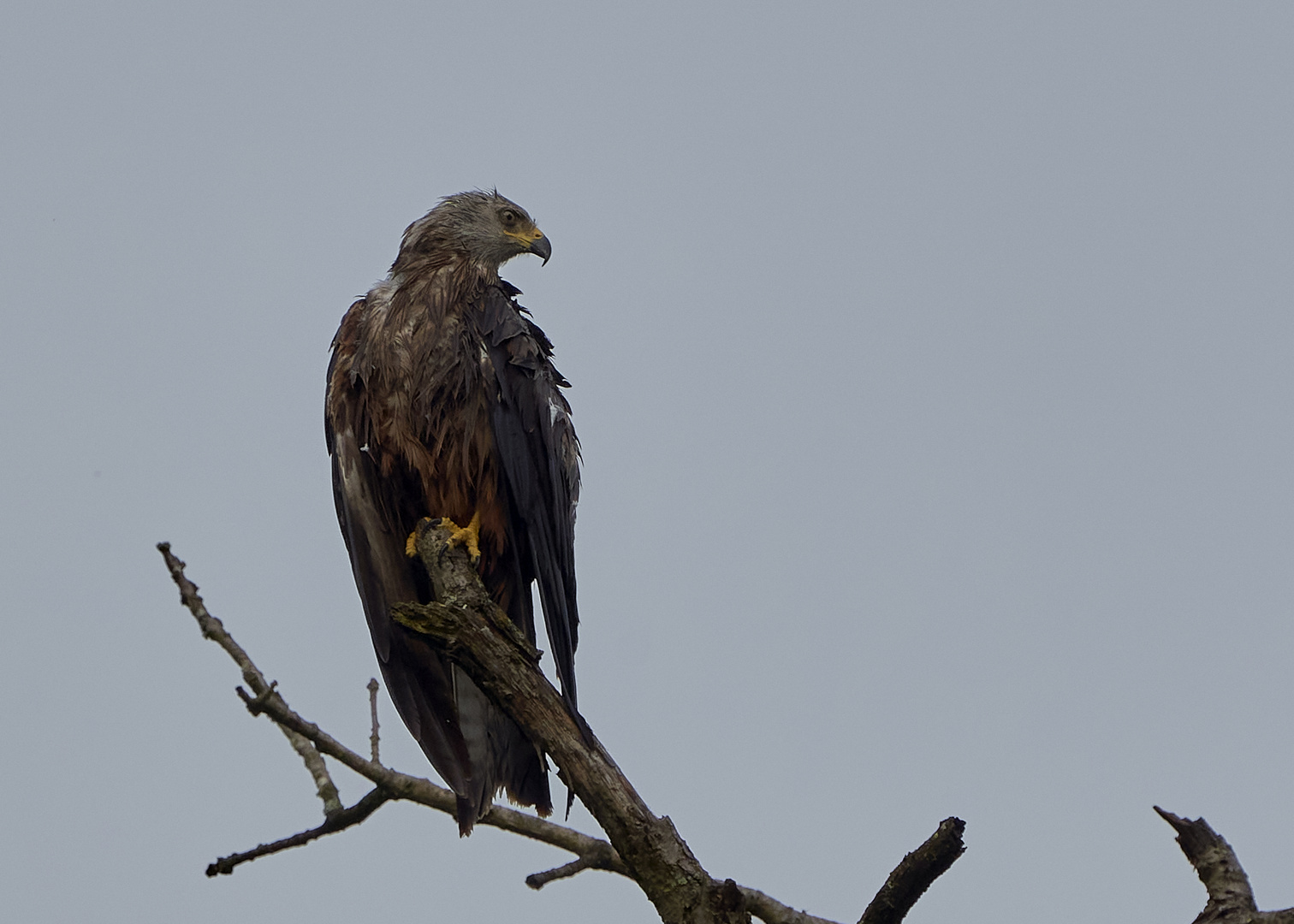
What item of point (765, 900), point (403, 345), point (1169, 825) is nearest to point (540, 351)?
point (403, 345)

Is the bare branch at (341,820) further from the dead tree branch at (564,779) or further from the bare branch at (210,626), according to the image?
the bare branch at (210,626)

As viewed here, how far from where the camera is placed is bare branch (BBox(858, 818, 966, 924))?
324cm

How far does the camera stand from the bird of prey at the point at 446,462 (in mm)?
5684

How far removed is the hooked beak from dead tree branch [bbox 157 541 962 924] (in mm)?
2718

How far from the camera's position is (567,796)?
16.2 feet

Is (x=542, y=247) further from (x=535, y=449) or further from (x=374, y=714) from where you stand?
(x=374, y=714)

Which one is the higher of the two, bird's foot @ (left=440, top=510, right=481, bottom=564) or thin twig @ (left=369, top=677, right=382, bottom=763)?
bird's foot @ (left=440, top=510, right=481, bottom=564)

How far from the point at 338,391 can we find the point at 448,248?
1.09 metres

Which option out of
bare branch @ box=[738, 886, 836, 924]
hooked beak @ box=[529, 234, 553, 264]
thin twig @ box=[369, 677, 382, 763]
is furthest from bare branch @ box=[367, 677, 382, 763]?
hooked beak @ box=[529, 234, 553, 264]

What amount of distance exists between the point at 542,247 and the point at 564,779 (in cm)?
417

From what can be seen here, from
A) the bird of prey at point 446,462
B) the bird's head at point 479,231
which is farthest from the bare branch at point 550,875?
the bird's head at point 479,231

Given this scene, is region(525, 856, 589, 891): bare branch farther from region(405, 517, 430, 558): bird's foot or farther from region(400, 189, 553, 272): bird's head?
region(400, 189, 553, 272): bird's head

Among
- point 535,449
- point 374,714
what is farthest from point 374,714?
point 535,449

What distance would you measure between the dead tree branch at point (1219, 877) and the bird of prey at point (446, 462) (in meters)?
2.66
